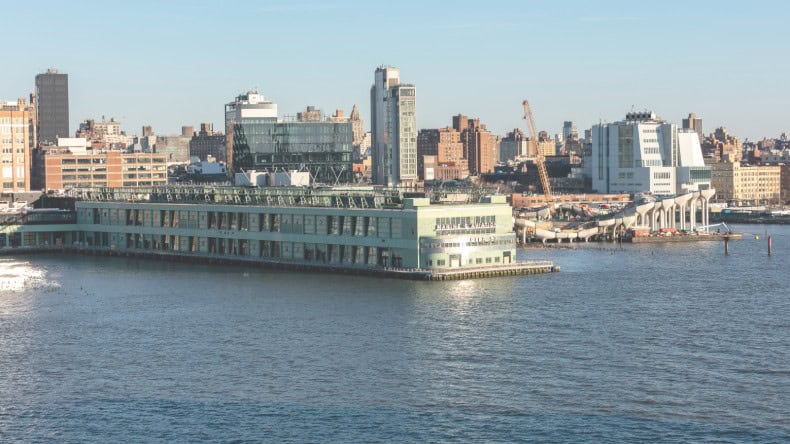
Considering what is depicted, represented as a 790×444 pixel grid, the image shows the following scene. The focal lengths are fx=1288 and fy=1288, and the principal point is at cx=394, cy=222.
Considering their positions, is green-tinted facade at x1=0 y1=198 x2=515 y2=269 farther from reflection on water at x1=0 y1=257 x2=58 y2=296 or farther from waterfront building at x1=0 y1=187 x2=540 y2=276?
reflection on water at x1=0 y1=257 x2=58 y2=296

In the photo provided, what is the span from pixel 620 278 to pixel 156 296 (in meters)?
25.4

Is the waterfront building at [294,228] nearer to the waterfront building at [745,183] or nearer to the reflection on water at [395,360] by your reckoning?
the reflection on water at [395,360]

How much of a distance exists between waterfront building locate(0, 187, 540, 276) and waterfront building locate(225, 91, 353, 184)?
38.0 m

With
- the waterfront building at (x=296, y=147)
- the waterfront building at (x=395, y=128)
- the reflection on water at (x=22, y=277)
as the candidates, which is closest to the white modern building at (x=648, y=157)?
the waterfront building at (x=296, y=147)

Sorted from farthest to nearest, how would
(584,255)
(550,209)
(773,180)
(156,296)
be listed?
(773,180) → (550,209) → (584,255) → (156,296)

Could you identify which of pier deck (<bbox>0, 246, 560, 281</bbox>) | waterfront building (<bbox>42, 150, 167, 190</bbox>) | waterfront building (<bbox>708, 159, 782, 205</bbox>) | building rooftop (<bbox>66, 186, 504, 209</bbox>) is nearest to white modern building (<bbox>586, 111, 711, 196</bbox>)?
waterfront building (<bbox>708, 159, 782, 205</bbox>)

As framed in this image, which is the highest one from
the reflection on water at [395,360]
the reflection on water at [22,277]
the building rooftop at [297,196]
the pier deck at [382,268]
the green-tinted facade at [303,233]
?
the building rooftop at [297,196]

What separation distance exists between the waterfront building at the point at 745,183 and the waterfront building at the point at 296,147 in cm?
6962

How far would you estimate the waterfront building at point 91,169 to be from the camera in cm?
13988

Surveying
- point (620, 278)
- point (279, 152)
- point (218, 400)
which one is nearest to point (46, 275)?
point (620, 278)

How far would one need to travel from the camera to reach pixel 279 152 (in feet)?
445

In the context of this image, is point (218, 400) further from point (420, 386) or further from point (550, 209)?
point (550, 209)

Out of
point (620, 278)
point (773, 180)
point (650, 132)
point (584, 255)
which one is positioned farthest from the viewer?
point (773, 180)

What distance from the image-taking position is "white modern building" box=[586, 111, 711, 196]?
14888 cm
